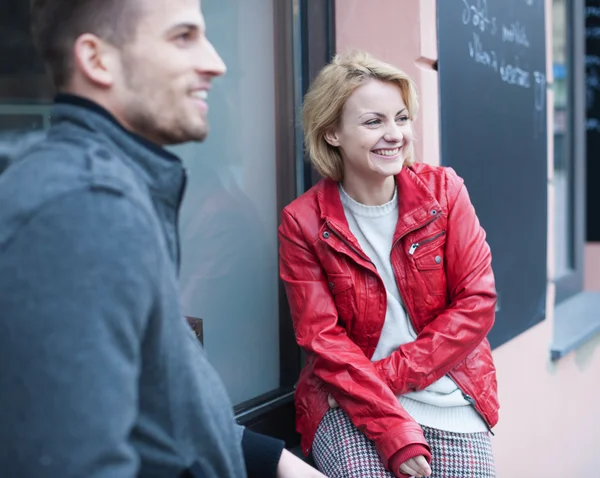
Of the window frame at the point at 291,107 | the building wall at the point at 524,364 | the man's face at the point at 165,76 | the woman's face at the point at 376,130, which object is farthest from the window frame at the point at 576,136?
the man's face at the point at 165,76

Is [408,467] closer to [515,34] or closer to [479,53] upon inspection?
[479,53]

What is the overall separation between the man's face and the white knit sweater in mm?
1156

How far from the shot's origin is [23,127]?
194cm

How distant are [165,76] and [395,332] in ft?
4.26

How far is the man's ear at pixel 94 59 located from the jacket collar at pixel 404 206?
1.17 meters

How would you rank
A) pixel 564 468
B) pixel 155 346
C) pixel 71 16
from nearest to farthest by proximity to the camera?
pixel 155 346, pixel 71 16, pixel 564 468

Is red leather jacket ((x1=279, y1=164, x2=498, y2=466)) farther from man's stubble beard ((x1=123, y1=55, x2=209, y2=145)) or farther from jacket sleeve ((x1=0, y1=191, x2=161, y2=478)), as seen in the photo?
jacket sleeve ((x1=0, y1=191, x2=161, y2=478))

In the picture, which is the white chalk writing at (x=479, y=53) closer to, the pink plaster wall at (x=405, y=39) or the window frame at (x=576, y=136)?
the pink plaster wall at (x=405, y=39)

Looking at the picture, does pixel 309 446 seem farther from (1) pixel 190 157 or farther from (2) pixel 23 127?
(2) pixel 23 127

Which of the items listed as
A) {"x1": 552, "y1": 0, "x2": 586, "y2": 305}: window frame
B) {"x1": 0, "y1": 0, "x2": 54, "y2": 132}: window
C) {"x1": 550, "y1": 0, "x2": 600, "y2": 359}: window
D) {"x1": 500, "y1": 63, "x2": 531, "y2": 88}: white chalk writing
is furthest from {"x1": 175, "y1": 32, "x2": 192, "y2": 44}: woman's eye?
{"x1": 552, "y1": 0, "x2": 586, "y2": 305}: window frame

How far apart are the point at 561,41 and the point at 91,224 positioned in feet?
19.5

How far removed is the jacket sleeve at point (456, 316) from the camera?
6.84 ft

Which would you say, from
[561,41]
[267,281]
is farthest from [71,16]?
[561,41]

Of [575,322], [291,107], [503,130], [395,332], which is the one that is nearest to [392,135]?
[395,332]
